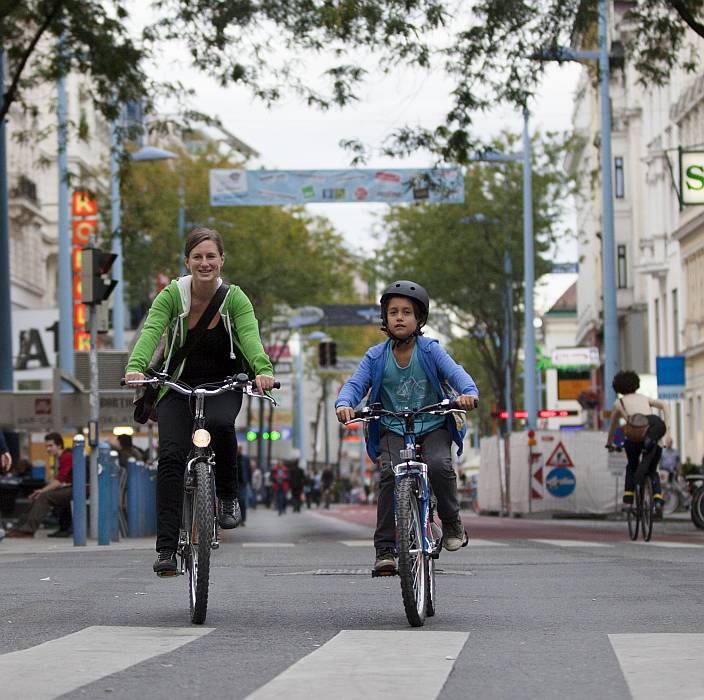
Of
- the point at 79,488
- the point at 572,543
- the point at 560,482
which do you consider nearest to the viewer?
the point at 79,488

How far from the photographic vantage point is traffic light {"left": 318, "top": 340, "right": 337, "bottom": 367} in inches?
2643

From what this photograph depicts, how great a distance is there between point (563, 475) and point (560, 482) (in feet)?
0.48

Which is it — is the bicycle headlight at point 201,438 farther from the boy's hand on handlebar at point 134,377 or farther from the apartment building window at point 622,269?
the apartment building window at point 622,269

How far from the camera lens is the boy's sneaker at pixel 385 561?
958 cm

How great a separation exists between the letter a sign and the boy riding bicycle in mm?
28305

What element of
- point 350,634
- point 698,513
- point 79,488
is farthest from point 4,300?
point 350,634

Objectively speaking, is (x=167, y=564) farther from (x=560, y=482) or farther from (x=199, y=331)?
(x=560, y=482)

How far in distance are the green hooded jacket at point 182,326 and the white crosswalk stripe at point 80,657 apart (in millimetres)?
1393

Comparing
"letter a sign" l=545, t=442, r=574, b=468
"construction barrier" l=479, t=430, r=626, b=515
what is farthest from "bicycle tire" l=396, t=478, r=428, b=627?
"letter a sign" l=545, t=442, r=574, b=468

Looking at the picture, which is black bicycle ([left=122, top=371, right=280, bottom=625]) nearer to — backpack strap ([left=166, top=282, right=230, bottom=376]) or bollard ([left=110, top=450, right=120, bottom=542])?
backpack strap ([left=166, top=282, right=230, bottom=376])

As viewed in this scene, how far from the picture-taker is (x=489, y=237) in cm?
6306

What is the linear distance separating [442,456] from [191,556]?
1.33 m

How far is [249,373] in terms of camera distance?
392 inches

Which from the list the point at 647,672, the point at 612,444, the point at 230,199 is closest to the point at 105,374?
the point at 612,444
